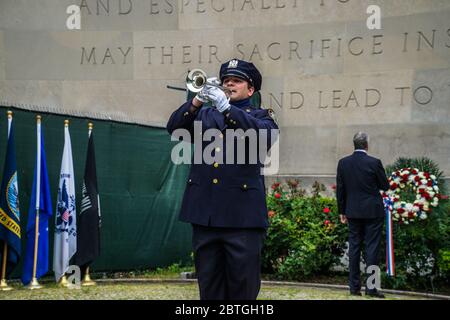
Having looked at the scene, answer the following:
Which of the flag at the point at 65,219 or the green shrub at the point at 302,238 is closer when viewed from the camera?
the flag at the point at 65,219

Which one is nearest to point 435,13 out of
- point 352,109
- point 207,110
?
point 352,109

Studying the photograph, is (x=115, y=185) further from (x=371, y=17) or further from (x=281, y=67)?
(x=371, y=17)

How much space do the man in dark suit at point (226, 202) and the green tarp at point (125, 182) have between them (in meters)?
4.43

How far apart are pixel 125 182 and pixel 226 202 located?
220 inches

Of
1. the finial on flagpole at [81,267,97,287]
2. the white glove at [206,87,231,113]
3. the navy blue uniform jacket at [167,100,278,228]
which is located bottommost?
the finial on flagpole at [81,267,97,287]

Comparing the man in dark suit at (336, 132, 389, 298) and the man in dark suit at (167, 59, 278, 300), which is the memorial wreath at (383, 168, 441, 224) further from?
the man in dark suit at (167, 59, 278, 300)

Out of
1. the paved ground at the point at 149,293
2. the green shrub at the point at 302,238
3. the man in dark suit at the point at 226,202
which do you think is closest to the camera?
the man in dark suit at the point at 226,202

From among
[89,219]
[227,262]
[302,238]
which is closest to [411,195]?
[302,238]

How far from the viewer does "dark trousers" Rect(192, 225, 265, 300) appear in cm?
468

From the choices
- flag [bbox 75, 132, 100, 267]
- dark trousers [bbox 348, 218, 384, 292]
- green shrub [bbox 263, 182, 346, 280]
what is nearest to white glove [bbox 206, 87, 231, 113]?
dark trousers [bbox 348, 218, 384, 292]

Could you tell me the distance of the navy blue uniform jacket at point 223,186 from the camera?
468 centimetres

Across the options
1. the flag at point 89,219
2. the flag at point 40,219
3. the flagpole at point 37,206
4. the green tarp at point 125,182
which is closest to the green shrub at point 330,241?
the green tarp at point 125,182

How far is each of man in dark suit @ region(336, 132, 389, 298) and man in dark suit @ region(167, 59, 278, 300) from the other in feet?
13.4

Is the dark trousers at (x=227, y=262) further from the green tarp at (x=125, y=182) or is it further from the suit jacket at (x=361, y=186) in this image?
the green tarp at (x=125, y=182)
